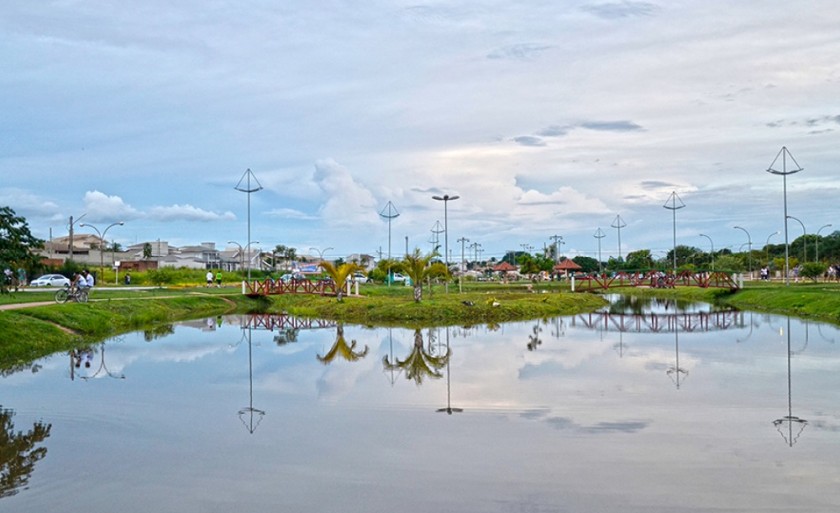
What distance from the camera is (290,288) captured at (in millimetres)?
58500

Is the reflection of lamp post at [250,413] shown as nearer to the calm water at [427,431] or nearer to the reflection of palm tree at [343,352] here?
the calm water at [427,431]

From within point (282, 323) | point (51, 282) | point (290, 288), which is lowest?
point (282, 323)

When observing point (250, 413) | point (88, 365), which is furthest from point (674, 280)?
point (250, 413)

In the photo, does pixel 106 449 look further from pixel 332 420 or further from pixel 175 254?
pixel 175 254

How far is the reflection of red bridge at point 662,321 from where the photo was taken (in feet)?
125

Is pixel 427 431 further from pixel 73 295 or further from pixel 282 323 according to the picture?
pixel 73 295

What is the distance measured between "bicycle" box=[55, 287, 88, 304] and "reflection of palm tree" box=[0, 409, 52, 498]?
24.7 metres

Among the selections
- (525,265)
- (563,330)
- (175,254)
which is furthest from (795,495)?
(175,254)

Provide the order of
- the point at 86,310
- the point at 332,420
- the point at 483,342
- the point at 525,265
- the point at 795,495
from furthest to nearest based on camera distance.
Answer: the point at 525,265 < the point at 86,310 < the point at 483,342 < the point at 332,420 < the point at 795,495

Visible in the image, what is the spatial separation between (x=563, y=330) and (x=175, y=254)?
368 feet

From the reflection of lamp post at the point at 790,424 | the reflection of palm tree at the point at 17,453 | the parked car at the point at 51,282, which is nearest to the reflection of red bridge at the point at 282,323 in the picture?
the reflection of palm tree at the point at 17,453

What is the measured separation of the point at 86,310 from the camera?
117 feet

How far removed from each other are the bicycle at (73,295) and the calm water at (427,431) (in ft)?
43.3

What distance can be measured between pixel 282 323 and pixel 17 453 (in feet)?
98.8
